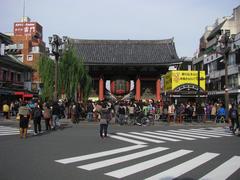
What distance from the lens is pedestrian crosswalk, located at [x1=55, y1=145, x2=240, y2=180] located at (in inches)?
296

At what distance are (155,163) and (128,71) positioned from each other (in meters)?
32.1

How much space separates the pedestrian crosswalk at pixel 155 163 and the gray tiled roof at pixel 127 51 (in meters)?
29.1

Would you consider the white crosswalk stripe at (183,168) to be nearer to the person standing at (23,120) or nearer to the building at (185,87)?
the person standing at (23,120)

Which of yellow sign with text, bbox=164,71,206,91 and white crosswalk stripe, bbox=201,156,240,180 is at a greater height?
yellow sign with text, bbox=164,71,206,91

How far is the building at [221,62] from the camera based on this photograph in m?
39.8

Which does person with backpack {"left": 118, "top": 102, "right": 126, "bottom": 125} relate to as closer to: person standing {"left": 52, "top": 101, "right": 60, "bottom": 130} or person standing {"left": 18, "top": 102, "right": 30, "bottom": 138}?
person standing {"left": 52, "top": 101, "right": 60, "bottom": 130}

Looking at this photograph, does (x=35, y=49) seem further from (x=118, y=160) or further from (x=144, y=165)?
(x=144, y=165)

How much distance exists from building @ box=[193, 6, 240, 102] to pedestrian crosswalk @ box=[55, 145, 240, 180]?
90.5ft

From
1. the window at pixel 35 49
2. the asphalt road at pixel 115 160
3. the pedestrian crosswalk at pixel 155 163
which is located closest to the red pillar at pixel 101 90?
the window at pixel 35 49

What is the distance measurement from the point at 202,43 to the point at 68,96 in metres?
35.8

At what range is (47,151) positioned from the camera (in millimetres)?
10602

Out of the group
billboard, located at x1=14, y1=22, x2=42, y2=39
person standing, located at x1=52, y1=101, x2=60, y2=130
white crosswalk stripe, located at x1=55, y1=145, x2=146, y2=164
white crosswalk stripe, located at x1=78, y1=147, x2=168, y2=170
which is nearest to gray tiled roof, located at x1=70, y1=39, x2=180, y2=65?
person standing, located at x1=52, y1=101, x2=60, y2=130

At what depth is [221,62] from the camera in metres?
45.7

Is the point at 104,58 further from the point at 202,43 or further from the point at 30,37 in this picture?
the point at 202,43
